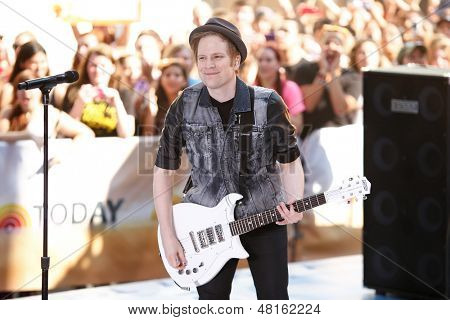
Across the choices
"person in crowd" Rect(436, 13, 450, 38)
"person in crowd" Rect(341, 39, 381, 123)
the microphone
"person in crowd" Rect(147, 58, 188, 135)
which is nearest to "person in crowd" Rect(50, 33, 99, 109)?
"person in crowd" Rect(147, 58, 188, 135)

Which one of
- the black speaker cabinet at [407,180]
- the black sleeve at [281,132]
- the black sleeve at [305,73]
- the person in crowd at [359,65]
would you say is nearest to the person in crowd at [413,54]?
the person in crowd at [359,65]

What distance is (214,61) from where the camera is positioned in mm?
4770

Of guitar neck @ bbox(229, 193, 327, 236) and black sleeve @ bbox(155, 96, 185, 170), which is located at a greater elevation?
black sleeve @ bbox(155, 96, 185, 170)

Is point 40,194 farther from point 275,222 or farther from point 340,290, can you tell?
point 275,222

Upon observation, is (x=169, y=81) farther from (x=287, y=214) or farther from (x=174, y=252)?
(x=287, y=214)

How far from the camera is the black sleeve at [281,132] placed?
15.9 ft

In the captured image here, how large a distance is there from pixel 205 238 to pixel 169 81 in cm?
234

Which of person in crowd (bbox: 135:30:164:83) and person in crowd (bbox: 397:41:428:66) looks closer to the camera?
person in crowd (bbox: 135:30:164:83)

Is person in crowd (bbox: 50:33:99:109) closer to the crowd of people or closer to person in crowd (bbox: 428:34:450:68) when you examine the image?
A: the crowd of people

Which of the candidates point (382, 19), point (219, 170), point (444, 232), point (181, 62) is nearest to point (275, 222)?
point (219, 170)

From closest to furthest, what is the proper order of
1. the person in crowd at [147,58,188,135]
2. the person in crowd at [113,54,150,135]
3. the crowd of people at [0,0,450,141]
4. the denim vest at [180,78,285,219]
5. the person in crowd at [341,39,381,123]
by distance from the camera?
the denim vest at [180,78,285,219] → the crowd of people at [0,0,450,141] → the person in crowd at [113,54,150,135] → the person in crowd at [147,58,188,135] → the person in crowd at [341,39,381,123]

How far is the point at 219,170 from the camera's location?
489 centimetres

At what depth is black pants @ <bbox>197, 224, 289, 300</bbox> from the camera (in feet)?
15.9

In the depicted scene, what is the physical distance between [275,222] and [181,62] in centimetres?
255
